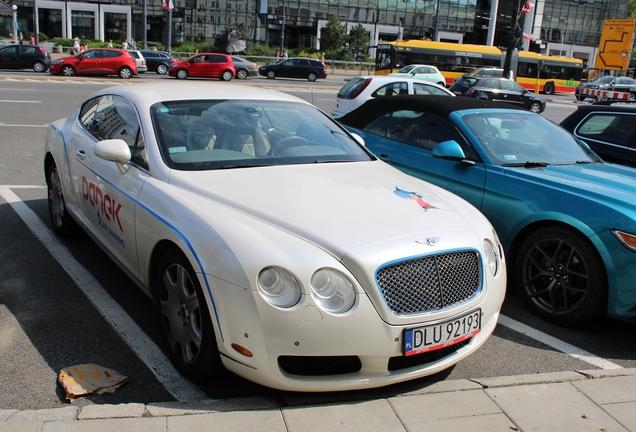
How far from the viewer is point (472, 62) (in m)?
41.3

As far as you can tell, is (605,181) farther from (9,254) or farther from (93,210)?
(9,254)

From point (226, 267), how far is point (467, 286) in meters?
1.24

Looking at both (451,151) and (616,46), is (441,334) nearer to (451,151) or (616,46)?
(451,151)

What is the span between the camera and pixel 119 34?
6238 cm

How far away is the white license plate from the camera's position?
9.52 feet

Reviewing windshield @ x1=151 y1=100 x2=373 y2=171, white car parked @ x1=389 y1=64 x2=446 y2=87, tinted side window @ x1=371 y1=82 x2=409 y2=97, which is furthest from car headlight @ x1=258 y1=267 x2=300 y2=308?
white car parked @ x1=389 y1=64 x2=446 y2=87

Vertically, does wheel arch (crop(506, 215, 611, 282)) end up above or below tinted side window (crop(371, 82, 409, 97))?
below

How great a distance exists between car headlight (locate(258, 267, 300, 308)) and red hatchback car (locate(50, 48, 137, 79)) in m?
29.0

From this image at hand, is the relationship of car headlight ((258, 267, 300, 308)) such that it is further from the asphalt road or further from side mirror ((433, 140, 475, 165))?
side mirror ((433, 140, 475, 165))

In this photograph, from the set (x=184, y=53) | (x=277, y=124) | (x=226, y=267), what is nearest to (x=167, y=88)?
(x=277, y=124)

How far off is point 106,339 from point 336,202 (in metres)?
1.63

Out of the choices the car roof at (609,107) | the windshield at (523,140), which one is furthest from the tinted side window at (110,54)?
the windshield at (523,140)

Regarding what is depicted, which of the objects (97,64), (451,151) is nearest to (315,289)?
(451,151)

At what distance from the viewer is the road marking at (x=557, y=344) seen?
12.4 feet
